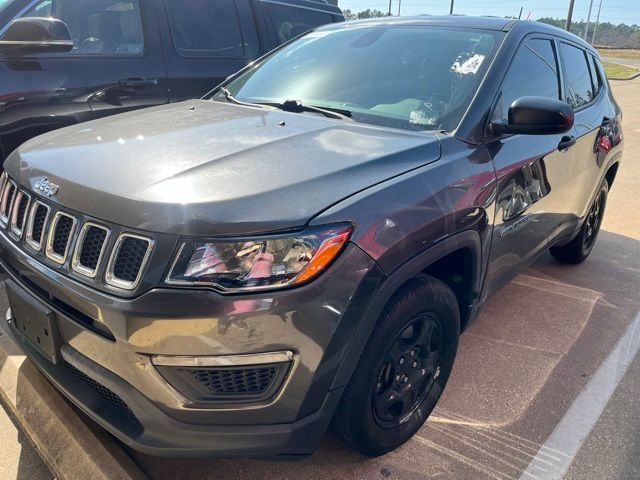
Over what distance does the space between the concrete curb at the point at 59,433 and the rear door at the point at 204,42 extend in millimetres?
2480

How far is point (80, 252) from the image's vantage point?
1.75 metres

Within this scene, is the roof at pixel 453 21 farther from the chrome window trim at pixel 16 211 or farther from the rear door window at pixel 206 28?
the chrome window trim at pixel 16 211

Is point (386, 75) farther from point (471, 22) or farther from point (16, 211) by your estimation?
point (16, 211)

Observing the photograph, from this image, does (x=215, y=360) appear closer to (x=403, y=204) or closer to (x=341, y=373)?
(x=341, y=373)

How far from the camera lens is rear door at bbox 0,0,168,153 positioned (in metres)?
3.44

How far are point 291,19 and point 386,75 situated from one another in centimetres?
285

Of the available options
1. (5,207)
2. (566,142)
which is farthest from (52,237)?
(566,142)

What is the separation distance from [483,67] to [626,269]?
8.98ft

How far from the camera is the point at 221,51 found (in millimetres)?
4664

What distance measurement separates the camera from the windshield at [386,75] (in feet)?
8.44

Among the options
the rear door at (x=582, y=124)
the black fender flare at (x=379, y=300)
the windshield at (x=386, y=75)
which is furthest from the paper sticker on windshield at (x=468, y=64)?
the rear door at (x=582, y=124)

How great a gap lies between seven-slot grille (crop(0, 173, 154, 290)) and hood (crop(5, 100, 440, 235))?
5 centimetres

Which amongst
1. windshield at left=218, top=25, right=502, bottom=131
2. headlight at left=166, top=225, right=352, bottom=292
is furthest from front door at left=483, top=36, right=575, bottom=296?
headlight at left=166, top=225, right=352, bottom=292

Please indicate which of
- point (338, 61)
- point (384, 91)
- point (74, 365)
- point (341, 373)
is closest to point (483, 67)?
point (384, 91)
